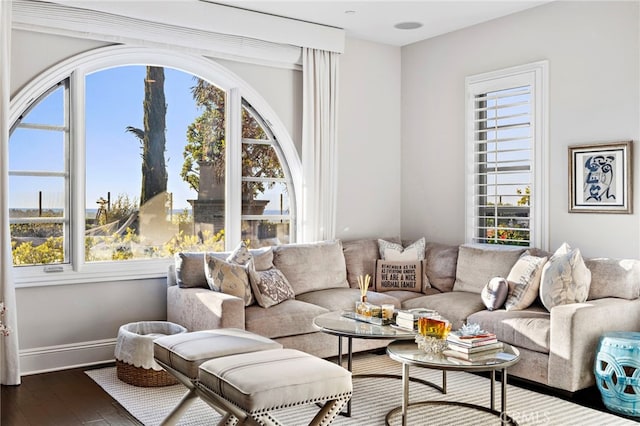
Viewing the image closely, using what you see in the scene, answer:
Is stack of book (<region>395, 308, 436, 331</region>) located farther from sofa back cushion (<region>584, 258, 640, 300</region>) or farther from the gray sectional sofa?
sofa back cushion (<region>584, 258, 640, 300</region>)

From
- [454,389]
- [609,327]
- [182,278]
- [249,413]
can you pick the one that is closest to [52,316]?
[182,278]

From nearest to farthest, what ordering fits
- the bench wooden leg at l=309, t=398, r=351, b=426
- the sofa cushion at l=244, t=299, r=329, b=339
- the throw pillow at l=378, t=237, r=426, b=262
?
1. the bench wooden leg at l=309, t=398, r=351, b=426
2. the sofa cushion at l=244, t=299, r=329, b=339
3. the throw pillow at l=378, t=237, r=426, b=262

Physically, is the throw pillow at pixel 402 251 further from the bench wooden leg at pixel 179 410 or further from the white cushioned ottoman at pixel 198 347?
the bench wooden leg at pixel 179 410

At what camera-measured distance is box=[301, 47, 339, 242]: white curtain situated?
18.3ft

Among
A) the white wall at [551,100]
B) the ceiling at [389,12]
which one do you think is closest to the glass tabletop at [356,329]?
the white wall at [551,100]

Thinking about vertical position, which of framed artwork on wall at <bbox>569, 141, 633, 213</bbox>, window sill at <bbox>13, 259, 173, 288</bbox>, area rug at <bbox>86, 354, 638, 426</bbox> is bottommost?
area rug at <bbox>86, 354, 638, 426</bbox>

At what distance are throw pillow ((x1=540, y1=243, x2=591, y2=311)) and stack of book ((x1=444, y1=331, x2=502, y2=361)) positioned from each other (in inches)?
36.7

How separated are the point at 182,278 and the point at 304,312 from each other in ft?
3.04

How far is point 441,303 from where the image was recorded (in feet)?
15.5

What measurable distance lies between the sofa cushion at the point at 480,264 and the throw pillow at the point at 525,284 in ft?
0.90

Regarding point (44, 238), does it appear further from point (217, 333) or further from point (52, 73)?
point (217, 333)

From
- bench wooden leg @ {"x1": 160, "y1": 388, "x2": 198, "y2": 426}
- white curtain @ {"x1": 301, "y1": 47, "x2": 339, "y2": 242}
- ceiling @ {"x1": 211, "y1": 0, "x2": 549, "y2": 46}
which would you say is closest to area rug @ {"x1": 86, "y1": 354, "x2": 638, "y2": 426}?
bench wooden leg @ {"x1": 160, "y1": 388, "x2": 198, "y2": 426}

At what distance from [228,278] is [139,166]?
129 cm

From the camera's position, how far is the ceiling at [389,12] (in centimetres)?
496
